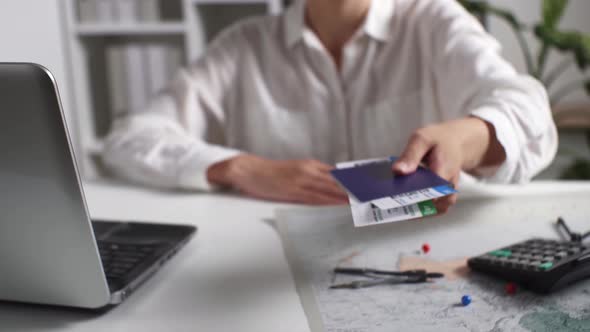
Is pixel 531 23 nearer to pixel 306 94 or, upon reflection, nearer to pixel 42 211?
pixel 306 94

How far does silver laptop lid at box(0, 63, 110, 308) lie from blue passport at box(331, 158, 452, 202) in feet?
0.79

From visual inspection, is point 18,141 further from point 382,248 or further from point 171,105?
point 171,105

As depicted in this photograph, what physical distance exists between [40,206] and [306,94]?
88cm

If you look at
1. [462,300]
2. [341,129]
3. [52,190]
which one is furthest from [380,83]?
[52,190]

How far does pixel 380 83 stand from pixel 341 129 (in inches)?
5.2

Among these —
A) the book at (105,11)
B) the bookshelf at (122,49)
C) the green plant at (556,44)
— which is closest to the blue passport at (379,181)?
the green plant at (556,44)

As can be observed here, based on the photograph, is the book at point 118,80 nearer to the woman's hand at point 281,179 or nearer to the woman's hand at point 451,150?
the woman's hand at point 281,179

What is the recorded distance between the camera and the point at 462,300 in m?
0.47

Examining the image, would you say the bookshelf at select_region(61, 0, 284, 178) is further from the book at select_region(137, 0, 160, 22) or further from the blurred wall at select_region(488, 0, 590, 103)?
the blurred wall at select_region(488, 0, 590, 103)

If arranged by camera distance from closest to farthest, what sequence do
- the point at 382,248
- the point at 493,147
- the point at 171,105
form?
the point at 382,248 → the point at 493,147 → the point at 171,105

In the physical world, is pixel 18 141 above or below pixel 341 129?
above

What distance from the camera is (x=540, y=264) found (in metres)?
0.50

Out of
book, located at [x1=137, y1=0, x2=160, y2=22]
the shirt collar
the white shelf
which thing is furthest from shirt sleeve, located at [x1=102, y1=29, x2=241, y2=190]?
book, located at [x1=137, y1=0, x2=160, y2=22]

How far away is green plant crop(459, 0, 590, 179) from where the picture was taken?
1730mm
